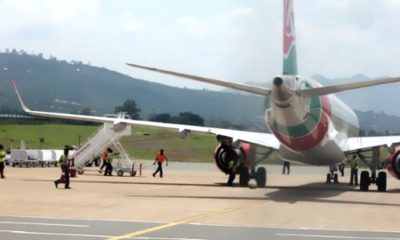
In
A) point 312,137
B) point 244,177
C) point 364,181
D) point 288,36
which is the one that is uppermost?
point 288,36

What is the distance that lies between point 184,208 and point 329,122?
1160 cm

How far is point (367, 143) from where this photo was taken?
37.8 metres

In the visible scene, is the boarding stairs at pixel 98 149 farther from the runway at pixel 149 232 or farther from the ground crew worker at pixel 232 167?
the runway at pixel 149 232

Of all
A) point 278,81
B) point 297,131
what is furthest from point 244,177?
point 278,81

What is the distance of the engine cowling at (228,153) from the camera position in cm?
3738

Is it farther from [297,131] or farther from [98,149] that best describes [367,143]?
[98,149]

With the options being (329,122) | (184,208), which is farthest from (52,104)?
(184,208)

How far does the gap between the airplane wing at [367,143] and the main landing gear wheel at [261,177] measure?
5397mm

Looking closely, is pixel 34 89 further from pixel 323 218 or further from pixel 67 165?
pixel 323 218

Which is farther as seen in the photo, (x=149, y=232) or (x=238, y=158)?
(x=238, y=158)

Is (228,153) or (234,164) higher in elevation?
(228,153)

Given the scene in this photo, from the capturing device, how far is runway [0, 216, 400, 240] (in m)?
17.2

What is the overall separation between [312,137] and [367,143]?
7.23 m

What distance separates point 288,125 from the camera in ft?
97.0
